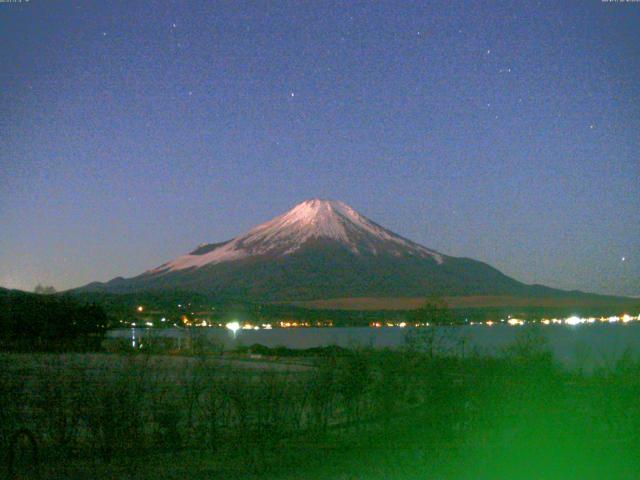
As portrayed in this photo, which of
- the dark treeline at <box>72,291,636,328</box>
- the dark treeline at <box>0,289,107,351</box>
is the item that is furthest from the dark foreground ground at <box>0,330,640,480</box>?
A: the dark treeline at <box>72,291,636,328</box>

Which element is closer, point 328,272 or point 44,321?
point 44,321

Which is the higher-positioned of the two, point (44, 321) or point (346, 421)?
point (44, 321)

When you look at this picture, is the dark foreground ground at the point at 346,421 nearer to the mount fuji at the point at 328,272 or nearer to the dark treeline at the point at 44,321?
the dark treeline at the point at 44,321

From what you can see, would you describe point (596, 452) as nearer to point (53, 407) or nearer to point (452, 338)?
point (53, 407)

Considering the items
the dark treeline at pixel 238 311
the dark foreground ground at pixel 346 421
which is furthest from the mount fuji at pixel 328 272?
the dark foreground ground at pixel 346 421

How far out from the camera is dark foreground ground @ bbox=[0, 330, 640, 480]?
35.6ft

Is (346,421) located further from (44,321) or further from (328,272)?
(328,272)

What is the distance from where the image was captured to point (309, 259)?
4656 inches

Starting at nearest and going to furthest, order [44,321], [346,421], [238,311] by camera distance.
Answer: [346,421], [44,321], [238,311]

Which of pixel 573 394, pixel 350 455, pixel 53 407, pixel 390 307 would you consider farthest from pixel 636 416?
pixel 390 307

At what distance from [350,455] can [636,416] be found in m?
4.40

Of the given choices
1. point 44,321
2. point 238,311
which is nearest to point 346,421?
point 44,321

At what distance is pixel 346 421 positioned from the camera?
1521 cm

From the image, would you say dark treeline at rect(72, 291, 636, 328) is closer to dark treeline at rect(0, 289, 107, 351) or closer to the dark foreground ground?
dark treeline at rect(0, 289, 107, 351)
